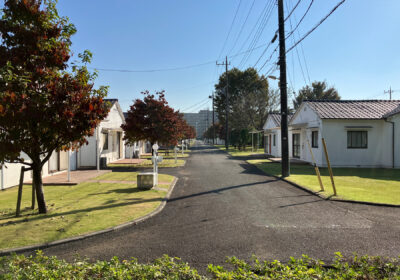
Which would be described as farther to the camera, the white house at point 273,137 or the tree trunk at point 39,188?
the white house at point 273,137

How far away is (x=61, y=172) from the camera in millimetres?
14398

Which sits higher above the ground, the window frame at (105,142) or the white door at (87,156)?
the window frame at (105,142)

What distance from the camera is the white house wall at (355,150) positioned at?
17.9m

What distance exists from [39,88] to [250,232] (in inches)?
220

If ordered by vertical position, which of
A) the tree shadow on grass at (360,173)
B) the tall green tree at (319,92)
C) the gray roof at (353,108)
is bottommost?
the tree shadow on grass at (360,173)

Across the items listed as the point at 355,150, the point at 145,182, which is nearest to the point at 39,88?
the point at 145,182

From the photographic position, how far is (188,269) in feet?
12.4

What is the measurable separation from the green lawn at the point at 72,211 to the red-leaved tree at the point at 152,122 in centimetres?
926

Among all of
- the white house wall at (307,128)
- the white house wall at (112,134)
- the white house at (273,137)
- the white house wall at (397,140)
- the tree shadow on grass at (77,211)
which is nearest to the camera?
the tree shadow on grass at (77,211)

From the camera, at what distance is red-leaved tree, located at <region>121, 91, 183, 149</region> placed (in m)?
19.6

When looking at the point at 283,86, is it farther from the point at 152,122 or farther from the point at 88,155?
the point at 88,155

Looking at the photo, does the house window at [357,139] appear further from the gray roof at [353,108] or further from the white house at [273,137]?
the white house at [273,137]

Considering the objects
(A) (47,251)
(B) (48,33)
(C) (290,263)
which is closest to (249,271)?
(C) (290,263)

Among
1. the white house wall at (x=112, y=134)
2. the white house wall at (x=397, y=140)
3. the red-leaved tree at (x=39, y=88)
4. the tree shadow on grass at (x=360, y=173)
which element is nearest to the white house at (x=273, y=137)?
the tree shadow on grass at (x=360, y=173)
